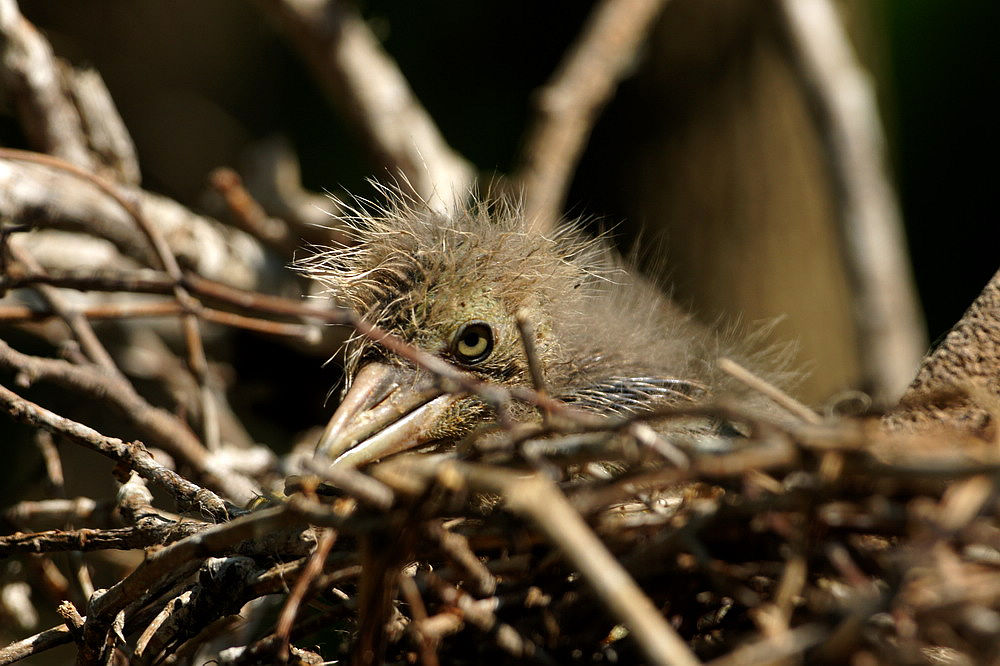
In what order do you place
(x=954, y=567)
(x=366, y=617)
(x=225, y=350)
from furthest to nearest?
1. (x=225, y=350)
2. (x=366, y=617)
3. (x=954, y=567)

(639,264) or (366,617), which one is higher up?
(639,264)

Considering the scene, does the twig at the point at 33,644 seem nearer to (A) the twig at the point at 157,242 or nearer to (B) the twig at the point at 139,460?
(B) the twig at the point at 139,460

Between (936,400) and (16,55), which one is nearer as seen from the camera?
(936,400)

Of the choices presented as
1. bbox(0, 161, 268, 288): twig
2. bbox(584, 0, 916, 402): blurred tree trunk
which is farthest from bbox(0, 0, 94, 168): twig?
bbox(584, 0, 916, 402): blurred tree trunk

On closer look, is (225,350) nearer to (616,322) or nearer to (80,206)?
(80,206)

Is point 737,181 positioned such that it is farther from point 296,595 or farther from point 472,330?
point 296,595

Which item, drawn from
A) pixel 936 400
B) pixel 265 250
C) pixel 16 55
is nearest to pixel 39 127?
pixel 16 55

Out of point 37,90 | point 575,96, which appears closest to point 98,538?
point 37,90
